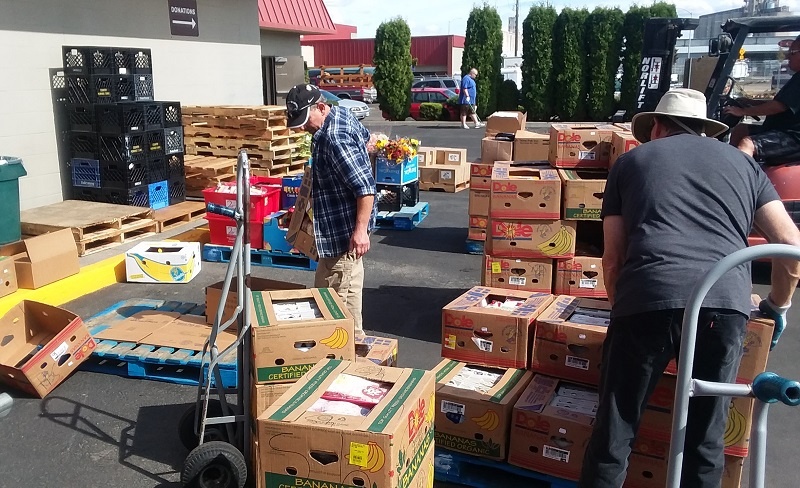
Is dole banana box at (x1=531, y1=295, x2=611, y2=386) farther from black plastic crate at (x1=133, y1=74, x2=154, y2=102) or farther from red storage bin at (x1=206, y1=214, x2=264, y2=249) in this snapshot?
black plastic crate at (x1=133, y1=74, x2=154, y2=102)

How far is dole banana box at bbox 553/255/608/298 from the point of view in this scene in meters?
6.38

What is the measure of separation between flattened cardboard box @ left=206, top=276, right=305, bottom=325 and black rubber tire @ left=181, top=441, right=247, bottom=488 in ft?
4.74

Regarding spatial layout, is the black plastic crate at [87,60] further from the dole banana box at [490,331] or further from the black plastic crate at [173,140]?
the dole banana box at [490,331]

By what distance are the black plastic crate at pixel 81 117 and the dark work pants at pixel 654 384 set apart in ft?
27.5

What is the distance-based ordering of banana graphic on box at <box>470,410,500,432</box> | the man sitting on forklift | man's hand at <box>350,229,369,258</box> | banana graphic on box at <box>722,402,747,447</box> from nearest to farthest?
banana graphic on box at <box>722,402,747,447</box>
banana graphic on box at <box>470,410,500,432</box>
man's hand at <box>350,229,369,258</box>
the man sitting on forklift

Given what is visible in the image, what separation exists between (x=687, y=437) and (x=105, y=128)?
8.46 meters

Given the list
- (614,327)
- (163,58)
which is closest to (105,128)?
(163,58)

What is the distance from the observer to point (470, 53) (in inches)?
1187

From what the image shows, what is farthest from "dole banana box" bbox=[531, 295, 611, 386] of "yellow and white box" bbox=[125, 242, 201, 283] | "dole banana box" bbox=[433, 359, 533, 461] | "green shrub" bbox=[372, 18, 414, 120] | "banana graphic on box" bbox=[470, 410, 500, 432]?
"green shrub" bbox=[372, 18, 414, 120]

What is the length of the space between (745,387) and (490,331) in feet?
6.94

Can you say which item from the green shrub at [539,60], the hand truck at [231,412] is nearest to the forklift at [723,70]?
the hand truck at [231,412]

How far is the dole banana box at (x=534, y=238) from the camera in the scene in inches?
248

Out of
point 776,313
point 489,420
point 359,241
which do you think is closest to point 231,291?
point 359,241

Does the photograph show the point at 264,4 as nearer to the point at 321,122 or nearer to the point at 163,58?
the point at 163,58
